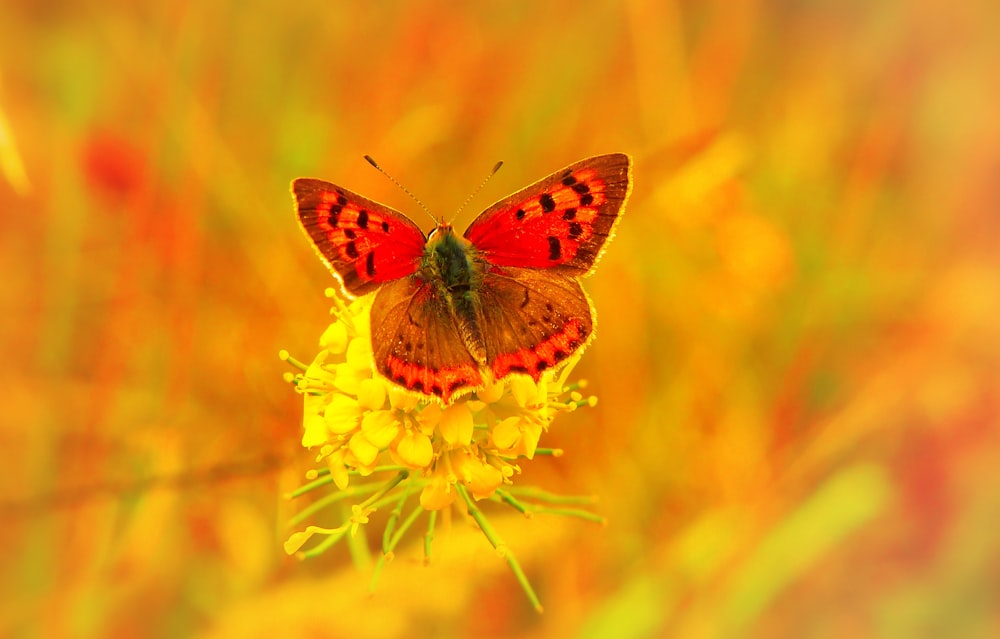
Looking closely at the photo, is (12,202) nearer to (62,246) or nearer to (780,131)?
(62,246)

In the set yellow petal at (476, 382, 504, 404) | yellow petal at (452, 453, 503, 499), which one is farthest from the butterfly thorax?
yellow petal at (452, 453, 503, 499)

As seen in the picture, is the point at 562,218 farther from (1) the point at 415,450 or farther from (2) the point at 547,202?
(1) the point at 415,450

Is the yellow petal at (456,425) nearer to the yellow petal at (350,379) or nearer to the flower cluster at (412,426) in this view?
the flower cluster at (412,426)

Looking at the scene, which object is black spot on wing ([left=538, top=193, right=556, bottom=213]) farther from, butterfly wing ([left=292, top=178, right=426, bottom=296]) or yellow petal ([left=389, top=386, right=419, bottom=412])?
yellow petal ([left=389, top=386, right=419, bottom=412])

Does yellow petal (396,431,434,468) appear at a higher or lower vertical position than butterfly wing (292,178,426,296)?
lower

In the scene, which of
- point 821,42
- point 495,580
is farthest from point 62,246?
point 821,42
